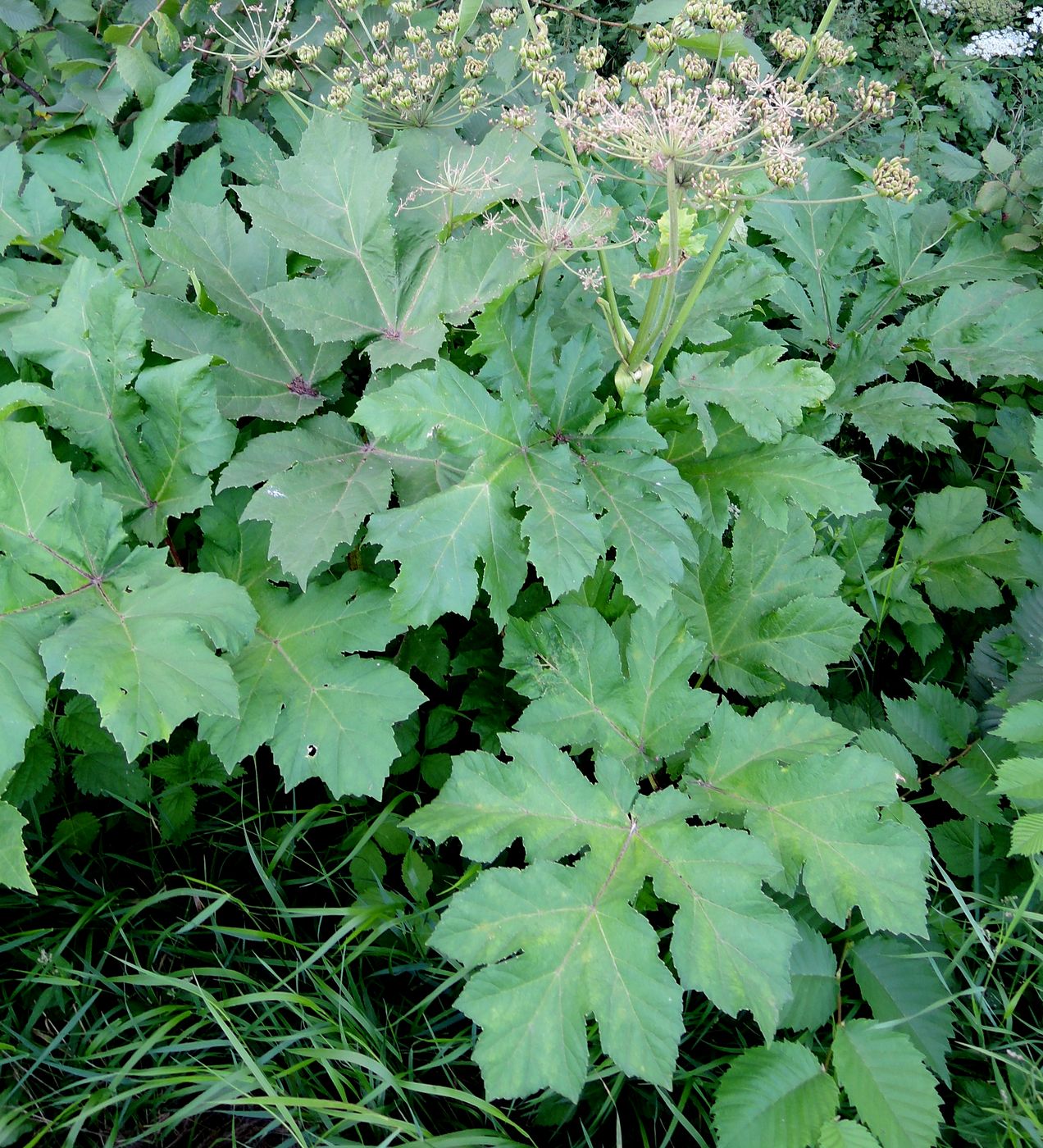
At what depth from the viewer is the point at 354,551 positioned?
80.4 inches

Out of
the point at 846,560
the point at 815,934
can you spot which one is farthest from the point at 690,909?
the point at 846,560

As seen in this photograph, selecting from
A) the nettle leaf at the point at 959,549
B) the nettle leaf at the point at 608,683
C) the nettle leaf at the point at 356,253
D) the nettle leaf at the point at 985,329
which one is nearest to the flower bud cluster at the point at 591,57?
the nettle leaf at the point at 356,253

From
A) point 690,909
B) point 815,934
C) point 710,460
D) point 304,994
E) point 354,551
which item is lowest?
point 304,994

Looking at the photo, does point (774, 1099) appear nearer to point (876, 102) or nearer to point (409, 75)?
point (876, 102)

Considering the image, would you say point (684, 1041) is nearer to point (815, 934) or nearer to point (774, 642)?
point (815, 934)

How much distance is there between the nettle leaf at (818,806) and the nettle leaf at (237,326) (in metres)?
1.17

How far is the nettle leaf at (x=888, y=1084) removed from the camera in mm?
Result: 1569

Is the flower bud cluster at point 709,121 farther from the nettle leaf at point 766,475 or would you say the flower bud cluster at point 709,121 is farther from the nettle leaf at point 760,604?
the nettle leaf at point 760,604

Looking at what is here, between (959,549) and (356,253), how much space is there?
1.77 metres

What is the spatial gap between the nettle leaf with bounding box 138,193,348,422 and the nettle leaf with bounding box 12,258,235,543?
0.11 m

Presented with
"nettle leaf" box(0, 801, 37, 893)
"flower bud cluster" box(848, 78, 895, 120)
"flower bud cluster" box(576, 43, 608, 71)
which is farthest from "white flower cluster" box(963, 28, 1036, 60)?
"nettle leaf" box(0, 801, 37, 893)

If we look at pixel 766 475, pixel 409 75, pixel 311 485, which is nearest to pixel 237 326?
pixel 311 485

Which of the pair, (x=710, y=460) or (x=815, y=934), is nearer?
(x=815, y=934)

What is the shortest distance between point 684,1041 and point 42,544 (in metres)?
1.65
